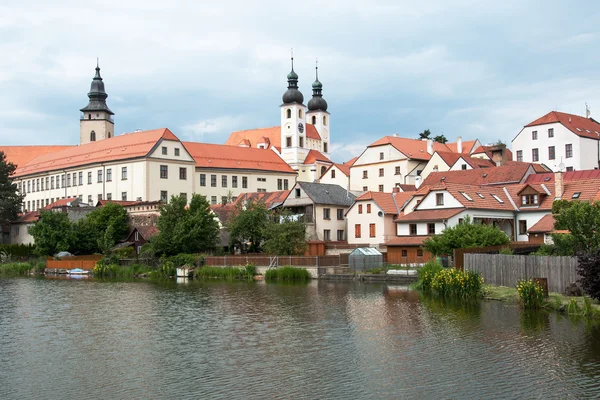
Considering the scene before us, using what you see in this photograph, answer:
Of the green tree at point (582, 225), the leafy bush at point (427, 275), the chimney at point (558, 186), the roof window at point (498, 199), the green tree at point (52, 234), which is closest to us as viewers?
the green tree at point (582, 225)

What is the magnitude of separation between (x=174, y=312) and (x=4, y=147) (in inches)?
4202

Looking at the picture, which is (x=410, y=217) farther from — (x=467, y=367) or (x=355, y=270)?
(x=467, y=367)

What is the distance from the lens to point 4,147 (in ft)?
422

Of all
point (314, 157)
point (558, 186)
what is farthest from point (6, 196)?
point (558, 186)

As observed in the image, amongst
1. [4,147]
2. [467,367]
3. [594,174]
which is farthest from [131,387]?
[4,147]

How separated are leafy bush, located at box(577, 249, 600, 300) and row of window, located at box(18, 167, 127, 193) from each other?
74268 millimetres

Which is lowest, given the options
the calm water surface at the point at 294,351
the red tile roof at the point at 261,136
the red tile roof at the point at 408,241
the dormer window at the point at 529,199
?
the calm water surface at the point at 294,351

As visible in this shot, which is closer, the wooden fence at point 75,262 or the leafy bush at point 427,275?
the leafy bush at point 427,275

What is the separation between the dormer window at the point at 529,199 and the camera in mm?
58000

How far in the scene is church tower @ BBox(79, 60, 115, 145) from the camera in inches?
5084

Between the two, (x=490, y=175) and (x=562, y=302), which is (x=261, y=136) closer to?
(x=490, y=175)

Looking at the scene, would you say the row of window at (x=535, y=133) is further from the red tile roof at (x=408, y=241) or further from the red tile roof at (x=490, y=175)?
the red tile roof at (x=408, y=241)

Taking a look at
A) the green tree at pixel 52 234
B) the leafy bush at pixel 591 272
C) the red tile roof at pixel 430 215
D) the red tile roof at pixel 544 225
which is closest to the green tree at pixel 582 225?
the leafy bush at pixel 591 272

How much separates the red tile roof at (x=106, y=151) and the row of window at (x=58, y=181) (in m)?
1.41
